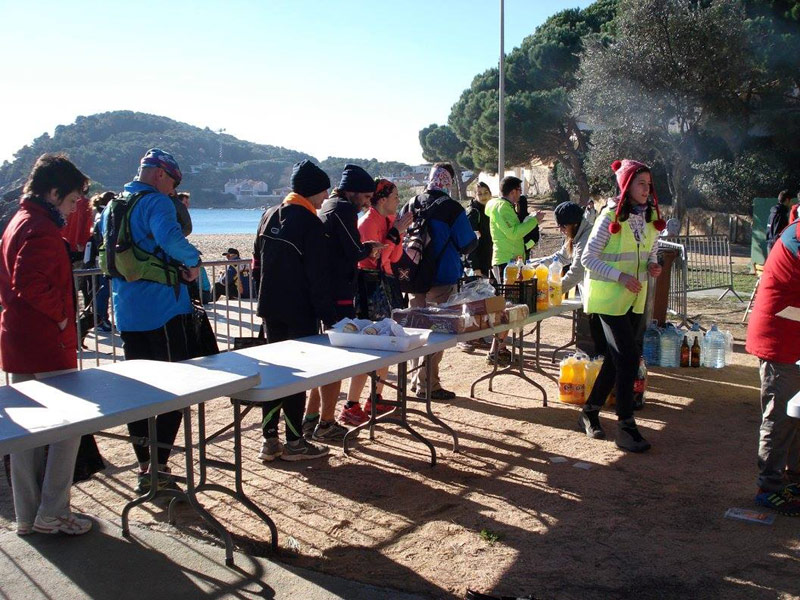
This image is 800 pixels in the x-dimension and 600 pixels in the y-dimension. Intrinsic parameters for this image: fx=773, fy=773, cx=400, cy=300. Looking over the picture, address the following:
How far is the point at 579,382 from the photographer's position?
6.95 meters

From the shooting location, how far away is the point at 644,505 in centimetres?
459

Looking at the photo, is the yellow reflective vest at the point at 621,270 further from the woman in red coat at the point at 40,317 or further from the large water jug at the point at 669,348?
the woman in red coat at the point at 40,317

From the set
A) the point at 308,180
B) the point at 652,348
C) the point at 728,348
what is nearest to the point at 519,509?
the point at 308,180

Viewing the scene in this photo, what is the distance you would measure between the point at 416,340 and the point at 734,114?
26.8m

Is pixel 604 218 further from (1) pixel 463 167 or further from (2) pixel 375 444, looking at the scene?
(1) pixel 463 167

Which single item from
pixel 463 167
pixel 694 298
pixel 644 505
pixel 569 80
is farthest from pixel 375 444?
pixel 463 167

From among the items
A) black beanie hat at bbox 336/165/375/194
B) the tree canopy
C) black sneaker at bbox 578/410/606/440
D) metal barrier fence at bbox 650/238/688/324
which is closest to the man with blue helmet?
black beanie hat at bbox 336/165/375/194

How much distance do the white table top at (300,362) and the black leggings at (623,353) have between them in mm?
1336

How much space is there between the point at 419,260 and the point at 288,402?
7.19 feet

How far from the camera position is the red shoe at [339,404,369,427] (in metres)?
6.19

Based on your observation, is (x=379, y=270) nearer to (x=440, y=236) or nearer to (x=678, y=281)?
(x=440, y=236)

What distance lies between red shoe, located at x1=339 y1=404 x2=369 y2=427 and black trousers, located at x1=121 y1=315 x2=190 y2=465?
1746 millimetres

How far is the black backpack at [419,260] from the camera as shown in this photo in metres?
6.86

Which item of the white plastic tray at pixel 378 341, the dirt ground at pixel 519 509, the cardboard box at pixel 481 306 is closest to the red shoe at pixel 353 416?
the dirt ground at pixel 519 509
